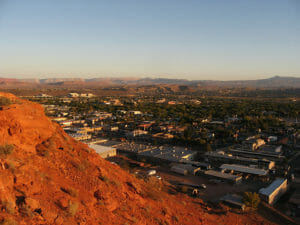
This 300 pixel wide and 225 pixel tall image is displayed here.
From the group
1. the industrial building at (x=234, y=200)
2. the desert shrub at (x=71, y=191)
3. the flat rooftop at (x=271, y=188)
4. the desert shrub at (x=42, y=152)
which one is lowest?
the industrial building at (x=234, y=200)

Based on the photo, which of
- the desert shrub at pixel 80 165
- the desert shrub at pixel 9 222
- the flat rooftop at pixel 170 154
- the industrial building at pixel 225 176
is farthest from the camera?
the flat rooftop at pixel 170 154

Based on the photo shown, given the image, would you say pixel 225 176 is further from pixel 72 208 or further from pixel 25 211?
pixel 25 211

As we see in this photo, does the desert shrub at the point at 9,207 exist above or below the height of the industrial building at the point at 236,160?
above

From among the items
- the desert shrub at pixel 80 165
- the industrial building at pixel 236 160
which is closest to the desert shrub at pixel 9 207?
the desert shrub at pixel 80 165

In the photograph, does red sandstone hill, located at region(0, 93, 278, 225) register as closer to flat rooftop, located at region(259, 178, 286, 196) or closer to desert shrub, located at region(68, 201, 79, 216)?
desert shrub, located at region(68, 201, 79, 216)

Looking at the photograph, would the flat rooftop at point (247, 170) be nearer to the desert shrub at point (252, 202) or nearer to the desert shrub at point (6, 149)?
the desert shrub at point (252, 202)

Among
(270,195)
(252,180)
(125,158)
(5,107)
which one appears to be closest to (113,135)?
(125,158)

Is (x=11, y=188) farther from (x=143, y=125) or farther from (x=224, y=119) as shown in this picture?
(x=224, y=119)
